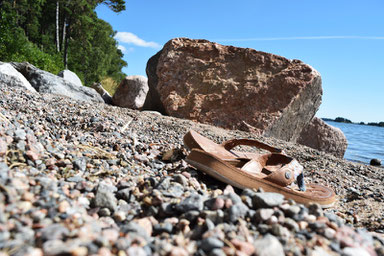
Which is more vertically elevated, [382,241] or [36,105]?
[36,105]

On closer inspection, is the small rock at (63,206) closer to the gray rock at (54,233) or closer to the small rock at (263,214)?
the gray rock at (54,233)

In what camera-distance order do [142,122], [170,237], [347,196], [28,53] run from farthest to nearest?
[28,53], [142,122], [347,196], [170,237]

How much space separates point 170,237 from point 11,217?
632 millimetres

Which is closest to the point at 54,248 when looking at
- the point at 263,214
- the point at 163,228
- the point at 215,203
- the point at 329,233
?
the point at 163,228

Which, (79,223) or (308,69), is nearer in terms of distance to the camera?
(79,223)

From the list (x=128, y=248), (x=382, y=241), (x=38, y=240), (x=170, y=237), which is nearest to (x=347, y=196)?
(x=382, y=241)

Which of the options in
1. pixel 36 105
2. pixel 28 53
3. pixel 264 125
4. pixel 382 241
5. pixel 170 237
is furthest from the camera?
pixel 28 53

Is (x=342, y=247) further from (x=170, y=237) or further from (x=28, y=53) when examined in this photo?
(x=28, y=53)

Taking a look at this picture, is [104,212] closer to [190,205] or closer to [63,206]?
[63,206]

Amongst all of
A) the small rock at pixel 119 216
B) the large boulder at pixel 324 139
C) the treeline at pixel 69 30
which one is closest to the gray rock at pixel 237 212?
the small rock at pixel 119 216

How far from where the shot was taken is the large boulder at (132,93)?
8711 mm

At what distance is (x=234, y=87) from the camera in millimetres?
6043

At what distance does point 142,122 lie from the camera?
4.14m

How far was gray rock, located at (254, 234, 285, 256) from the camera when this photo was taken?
0.97 metres
